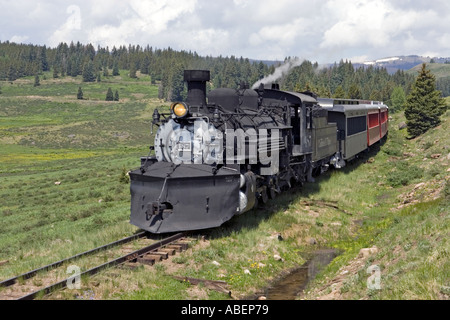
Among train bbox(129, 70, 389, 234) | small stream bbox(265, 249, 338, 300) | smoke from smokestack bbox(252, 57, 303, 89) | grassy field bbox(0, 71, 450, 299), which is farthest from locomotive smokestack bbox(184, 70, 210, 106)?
smoke from smokestack bbox(252, 57, 303, 89)

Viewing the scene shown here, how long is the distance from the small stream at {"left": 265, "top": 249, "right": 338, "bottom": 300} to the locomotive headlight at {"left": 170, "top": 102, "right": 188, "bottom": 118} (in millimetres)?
5645

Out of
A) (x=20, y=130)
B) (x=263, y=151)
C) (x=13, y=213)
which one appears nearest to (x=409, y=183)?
(x=263, y=151)

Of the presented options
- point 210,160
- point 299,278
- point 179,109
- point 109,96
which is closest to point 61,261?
point 210,160

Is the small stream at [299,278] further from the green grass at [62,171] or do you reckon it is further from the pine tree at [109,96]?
the pine tree at [109,96]

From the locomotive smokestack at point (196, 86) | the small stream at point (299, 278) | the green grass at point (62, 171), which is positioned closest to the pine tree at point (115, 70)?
the green grass at point (62, 171)

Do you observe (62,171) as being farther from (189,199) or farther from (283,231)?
(189,199)

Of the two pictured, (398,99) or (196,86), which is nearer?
(196,86)

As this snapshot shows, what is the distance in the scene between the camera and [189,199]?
497 inches

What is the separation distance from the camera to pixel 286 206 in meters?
17.9

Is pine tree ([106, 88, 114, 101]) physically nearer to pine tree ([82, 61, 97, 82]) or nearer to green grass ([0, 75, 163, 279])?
green grass ([0, 75, 163, 279])

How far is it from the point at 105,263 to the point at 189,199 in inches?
129

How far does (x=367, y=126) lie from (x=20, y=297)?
29863 mm

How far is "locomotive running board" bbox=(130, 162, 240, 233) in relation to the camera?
12.6 metres

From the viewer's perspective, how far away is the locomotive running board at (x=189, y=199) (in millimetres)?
12602
